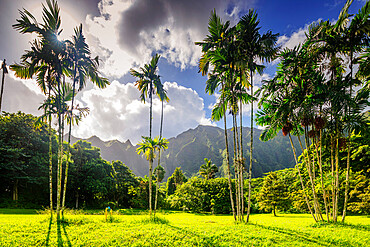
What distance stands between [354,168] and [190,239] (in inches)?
673

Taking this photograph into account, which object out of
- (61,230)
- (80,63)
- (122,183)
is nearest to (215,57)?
(80,63)

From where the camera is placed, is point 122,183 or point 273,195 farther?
point 122,183

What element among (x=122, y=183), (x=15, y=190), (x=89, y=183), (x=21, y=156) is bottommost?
(x=122, y=183)

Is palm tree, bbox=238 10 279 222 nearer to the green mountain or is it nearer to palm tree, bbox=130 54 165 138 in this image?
palm tree, bbox=130 54 165 138

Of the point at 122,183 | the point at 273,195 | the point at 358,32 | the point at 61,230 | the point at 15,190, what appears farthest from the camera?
the point at 122,183

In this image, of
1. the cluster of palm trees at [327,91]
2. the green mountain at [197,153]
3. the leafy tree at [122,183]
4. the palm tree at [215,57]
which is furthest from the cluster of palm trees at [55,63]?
the green mountain at [197,153]

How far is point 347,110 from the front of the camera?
28.9ft

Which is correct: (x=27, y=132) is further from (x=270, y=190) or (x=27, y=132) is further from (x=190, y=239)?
(x=270, y=190)

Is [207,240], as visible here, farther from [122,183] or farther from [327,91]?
[122,183]

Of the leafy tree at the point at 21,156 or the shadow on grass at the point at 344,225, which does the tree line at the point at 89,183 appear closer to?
the leafy tree at the point at 21,156

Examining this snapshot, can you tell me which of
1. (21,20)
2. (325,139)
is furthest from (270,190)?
(21,20)

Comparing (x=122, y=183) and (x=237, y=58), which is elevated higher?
(x=237, y=58)

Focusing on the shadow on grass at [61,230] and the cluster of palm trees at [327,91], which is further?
the cluster of palm trees at [327,91]

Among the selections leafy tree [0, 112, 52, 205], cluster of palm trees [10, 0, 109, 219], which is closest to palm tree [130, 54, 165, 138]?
cluster of palm trees [10, 0, 109, 219]
